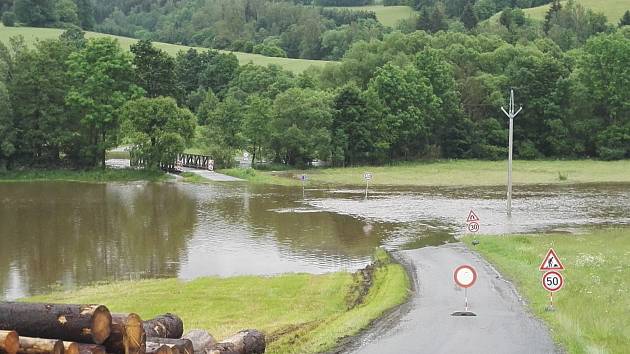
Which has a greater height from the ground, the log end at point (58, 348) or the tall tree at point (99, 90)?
the tall tree at point (99, 90)

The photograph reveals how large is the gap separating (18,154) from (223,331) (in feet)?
186

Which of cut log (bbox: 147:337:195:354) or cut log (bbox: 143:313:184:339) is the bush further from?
cut log (bbox: 147:337:195:354)

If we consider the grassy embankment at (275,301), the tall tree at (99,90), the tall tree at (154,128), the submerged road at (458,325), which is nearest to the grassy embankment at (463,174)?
the tall tree at (154,128)

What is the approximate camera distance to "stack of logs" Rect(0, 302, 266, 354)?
35.3ft

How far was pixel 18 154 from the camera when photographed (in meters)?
69.1

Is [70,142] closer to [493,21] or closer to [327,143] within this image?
[327,143]

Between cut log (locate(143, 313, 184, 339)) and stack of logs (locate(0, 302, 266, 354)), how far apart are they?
115cm

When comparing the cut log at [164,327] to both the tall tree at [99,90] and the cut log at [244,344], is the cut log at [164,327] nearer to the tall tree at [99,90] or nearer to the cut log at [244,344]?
the cut log at [244,344]

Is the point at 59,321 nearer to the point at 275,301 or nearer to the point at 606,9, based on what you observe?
the point at 275,301

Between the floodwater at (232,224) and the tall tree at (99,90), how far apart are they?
9000 millimetres

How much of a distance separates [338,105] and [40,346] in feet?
236

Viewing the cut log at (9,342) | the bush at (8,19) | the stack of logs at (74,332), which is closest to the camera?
the cut log at (9,342)

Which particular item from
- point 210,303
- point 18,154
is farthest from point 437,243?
point 18,154

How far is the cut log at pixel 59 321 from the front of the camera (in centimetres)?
1098
